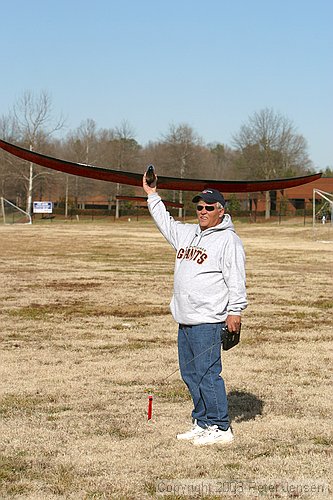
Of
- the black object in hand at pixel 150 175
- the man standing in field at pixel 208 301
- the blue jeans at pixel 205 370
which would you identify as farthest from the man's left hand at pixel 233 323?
the black object in hand at pixel 150 175

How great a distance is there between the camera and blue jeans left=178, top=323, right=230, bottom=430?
20.2 ft

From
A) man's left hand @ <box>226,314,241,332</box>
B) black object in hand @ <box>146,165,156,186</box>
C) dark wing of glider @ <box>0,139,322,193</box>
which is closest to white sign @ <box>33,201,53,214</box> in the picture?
dark wing of glider @ <box>0,139,322,193</box>

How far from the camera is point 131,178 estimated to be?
6469 millimetres

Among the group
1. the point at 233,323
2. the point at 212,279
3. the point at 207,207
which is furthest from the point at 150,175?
the point at 233,323

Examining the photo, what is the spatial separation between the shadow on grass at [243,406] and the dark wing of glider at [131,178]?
1969 mm

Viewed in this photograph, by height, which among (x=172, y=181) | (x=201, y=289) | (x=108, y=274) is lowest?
(x=108, y=274)

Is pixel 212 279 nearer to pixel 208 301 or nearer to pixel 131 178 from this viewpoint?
pixel 208 301

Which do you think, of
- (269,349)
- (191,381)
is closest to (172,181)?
(191,381)

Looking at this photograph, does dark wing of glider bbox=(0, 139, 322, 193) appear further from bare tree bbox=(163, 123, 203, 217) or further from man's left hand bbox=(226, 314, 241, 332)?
bare tree bbox=(163, 123, 203, 217)

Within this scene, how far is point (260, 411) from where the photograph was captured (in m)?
7.34

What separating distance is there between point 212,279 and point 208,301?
0.16 meters

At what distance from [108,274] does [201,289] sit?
16105mm

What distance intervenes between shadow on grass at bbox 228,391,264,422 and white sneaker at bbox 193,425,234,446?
738 millimetres

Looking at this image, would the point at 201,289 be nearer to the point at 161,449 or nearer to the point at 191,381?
the point at 191,381
